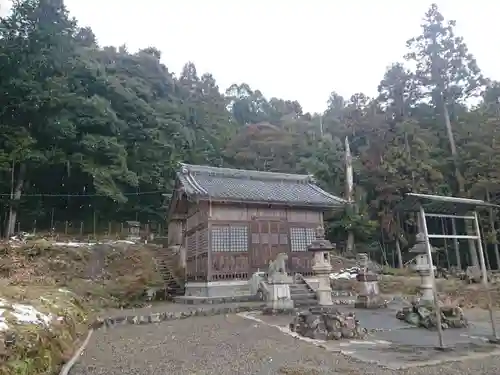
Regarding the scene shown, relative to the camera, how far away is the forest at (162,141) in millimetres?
30109

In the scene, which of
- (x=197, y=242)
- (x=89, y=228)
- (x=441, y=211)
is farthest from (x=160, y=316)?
(x=89, y=228)

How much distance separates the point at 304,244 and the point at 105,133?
74.8ft

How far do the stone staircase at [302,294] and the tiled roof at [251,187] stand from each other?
4.37 m

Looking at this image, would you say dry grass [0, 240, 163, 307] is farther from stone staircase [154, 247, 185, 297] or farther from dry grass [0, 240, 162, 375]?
stone staircase [154, 247, 185, 297]

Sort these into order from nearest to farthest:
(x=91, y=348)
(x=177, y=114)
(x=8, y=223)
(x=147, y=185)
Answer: (x=91, y=348) → (x=8, y=223) → (x=147, y=185) → (x=177, y=114)

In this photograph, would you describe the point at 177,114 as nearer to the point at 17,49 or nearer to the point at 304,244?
the point at 17,49

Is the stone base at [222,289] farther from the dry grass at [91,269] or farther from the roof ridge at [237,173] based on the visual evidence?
the roof ridge at [237,173]

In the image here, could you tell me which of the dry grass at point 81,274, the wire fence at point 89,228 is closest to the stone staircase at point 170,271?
the dry grass at point 81,274

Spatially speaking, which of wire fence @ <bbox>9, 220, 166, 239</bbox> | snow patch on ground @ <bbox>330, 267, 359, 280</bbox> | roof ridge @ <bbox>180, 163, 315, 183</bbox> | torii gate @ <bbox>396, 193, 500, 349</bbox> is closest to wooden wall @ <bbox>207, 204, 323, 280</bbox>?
snow patch on ground @ <bbox>330, 267, 359, 280</bbox>

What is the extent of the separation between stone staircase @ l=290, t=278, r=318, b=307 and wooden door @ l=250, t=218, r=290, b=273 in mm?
2105

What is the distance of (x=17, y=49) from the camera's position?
30.5 meters

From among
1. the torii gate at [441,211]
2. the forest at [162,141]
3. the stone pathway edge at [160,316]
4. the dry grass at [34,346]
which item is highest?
the forest at [162,141]

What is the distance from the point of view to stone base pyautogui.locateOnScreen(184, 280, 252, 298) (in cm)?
1791

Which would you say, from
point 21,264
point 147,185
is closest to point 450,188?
point 147,185
